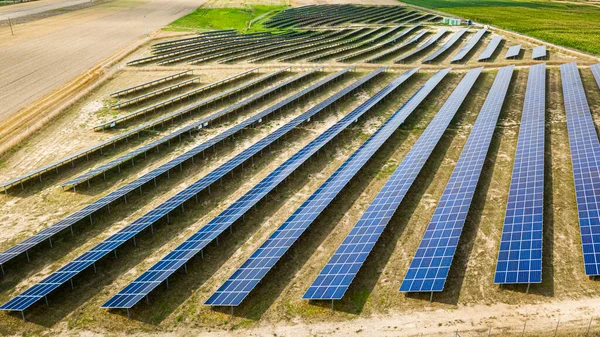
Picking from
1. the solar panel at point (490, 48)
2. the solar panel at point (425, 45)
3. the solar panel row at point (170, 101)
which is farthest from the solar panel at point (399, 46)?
the solar panel row at point (170, 101)

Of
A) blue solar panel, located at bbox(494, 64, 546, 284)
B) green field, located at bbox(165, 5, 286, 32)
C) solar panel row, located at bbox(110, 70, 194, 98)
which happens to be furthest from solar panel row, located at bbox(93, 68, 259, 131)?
green field, located at bbox(165, 5, 286, 32)

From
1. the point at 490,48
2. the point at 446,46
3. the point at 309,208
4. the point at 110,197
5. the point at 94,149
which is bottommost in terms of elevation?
the point at 309,208

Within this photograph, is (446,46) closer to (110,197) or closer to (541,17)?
(541,17)

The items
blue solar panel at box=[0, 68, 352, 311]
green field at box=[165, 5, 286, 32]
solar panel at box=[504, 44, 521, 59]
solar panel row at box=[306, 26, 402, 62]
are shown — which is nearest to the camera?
blue solar panel at box=[0, 68, 352, 311]

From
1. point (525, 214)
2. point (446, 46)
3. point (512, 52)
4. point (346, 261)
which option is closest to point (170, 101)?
point (346, 261)

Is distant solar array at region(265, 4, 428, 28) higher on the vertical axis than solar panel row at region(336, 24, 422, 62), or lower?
higher

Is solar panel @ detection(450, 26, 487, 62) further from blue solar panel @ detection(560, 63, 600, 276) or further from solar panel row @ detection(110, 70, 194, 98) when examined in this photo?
solar panel row @ detection(110, 70, 194, 98)

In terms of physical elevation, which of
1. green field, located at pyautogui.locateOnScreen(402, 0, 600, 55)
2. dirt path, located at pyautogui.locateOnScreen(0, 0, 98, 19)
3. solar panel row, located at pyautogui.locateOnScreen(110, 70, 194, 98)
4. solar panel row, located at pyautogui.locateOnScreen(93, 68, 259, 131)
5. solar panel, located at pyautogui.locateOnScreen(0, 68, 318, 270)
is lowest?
solar panel, located at pyautogui.locateOnScreen(0, 68, 318, 270)
